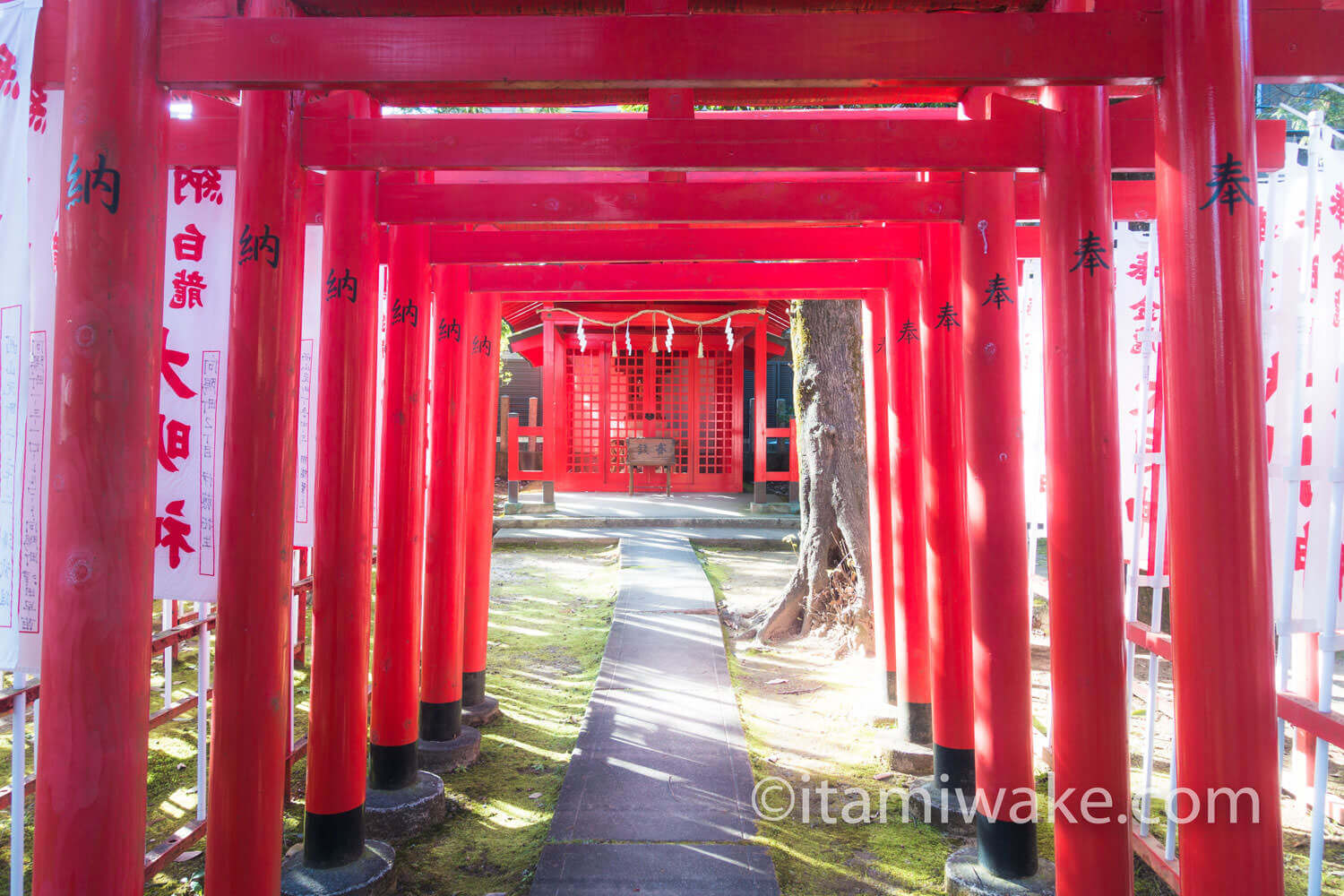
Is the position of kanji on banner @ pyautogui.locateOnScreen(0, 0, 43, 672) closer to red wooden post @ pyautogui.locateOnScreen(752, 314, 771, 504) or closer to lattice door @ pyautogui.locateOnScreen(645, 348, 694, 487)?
red wooden post @ pyautogui.locateOnScreen(752, 314, 771, 504)

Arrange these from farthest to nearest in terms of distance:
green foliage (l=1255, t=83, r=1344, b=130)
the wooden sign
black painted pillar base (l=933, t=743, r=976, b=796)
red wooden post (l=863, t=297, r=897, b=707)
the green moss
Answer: the wooden sign < green foliage (l=1255, t=83, r=1344, b=130) < red wooden post (l=863, t=297, r=897, b=707) < black painted pillar base (l=933, t=743, r=976, b=796) < the green moss

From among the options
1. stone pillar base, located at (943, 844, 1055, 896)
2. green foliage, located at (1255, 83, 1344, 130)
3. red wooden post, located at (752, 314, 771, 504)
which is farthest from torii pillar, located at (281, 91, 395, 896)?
red wooden post, located at (752, 314, 771, 504)

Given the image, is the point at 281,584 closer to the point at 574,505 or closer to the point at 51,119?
the point at 51,119

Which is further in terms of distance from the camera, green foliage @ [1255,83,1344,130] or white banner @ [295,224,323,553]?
green foliage @ [1255,83,1344,130]

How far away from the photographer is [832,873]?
3.03 metres

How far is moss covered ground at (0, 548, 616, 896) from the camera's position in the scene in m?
3.04

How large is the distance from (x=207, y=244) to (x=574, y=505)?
10471mm

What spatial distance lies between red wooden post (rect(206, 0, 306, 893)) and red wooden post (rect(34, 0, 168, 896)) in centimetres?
32

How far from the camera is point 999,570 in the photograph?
Answer: 2.75 meters

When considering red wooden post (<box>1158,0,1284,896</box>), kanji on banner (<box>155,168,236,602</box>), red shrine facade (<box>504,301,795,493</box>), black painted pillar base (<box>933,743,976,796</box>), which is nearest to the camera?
red wooden post (<box>1158,0,1284,896</box>)

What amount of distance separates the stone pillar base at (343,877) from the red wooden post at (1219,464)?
8.46 feet

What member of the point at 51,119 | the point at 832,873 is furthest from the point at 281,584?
the point at 832,873

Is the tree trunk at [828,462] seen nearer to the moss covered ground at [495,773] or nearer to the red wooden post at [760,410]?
the moss covered ground at [495,773]

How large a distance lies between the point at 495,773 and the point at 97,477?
2.76 metres
